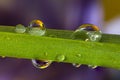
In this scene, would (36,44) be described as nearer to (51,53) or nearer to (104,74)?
(51,53)

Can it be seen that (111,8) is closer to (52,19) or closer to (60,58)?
(52,19)

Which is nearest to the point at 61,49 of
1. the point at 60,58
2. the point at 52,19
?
the point at 60,58

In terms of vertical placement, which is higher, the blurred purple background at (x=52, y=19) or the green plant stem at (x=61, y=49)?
the green plant stem at (x=61, y=49)

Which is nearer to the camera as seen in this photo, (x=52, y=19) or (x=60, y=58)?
(x=60, y=58)

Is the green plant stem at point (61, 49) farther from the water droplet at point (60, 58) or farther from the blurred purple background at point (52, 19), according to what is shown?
the blurred purple background at point (52, 19)

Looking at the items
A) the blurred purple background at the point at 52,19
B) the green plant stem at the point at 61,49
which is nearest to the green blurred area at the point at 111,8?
the blurred purple background at the point at 52,19

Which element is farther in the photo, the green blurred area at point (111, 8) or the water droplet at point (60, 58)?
the green blurred area at point (111, 8)
